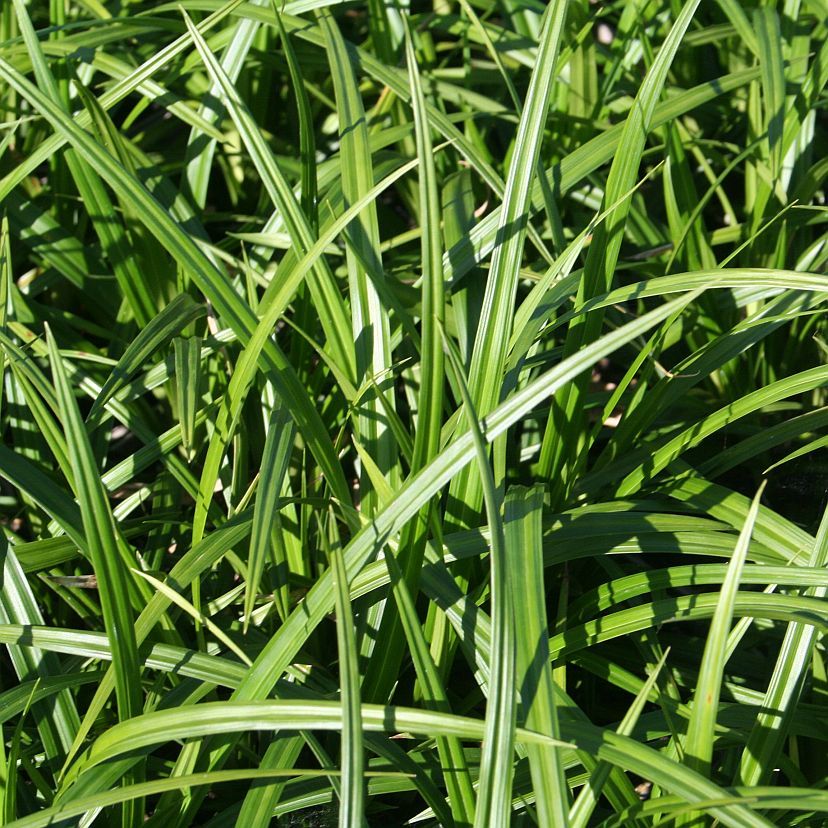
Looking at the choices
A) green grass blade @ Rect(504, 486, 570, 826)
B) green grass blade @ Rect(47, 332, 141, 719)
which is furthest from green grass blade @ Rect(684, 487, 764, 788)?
green grass blade @ Rect(47, 332, 141, 719)

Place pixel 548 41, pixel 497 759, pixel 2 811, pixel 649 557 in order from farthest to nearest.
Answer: pixel 649 557 → pixel 548 41 → pixel 2 811 → pixel 497 759

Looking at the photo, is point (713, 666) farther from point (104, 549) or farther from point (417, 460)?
point (104, 549)

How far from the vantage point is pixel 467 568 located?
92 cm

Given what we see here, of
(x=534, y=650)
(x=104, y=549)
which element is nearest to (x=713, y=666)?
(x=534, y=650)

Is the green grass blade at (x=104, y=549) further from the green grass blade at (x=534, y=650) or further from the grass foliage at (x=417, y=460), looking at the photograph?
the green grass blade at (x=534, y=650)

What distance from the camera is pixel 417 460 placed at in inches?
33.8

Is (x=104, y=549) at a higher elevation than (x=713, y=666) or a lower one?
higher

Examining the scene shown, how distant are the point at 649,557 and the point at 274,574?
0.52 meters

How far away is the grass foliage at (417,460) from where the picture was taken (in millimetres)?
733

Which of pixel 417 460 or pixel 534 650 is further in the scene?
pixel 417 460

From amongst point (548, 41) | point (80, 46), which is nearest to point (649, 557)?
point (548, 41)

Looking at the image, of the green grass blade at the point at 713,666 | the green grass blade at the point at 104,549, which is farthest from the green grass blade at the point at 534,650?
the green grass blade at the point at 104,549

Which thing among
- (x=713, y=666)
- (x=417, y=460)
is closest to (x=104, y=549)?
(x=417, y=460)

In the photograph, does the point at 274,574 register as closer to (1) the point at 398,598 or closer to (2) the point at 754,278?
(1) the point at 398,598
